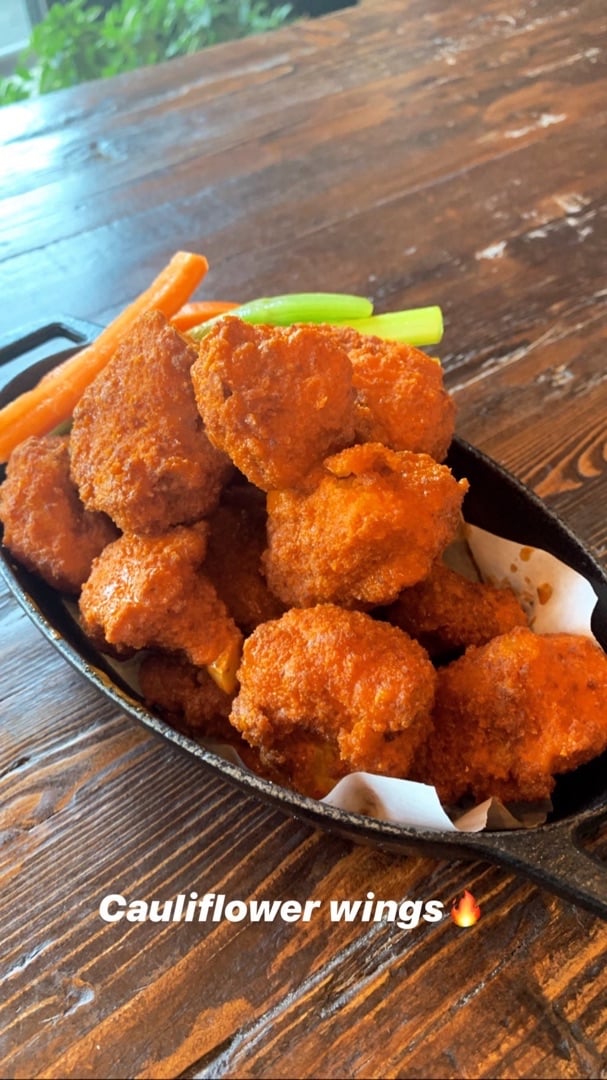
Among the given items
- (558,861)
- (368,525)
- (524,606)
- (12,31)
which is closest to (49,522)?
(368,525)

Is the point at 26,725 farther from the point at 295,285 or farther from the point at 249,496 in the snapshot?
the point at 295,285

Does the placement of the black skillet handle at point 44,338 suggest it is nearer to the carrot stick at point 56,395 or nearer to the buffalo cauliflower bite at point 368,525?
the carrot stick at point 56,395

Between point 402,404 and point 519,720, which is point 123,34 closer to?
point 402,404

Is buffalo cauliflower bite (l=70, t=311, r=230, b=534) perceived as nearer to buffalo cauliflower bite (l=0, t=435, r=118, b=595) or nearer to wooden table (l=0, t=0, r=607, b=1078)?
buffalo cauliflower bite (l=0, t=435, r=118, b=595)

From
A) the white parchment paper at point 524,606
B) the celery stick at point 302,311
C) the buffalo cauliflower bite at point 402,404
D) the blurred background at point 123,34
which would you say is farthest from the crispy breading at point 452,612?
the blurred background at point 123,34

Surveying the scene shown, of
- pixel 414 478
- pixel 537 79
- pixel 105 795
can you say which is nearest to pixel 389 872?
pixel 105 795

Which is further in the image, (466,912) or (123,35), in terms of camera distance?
(123,35)
